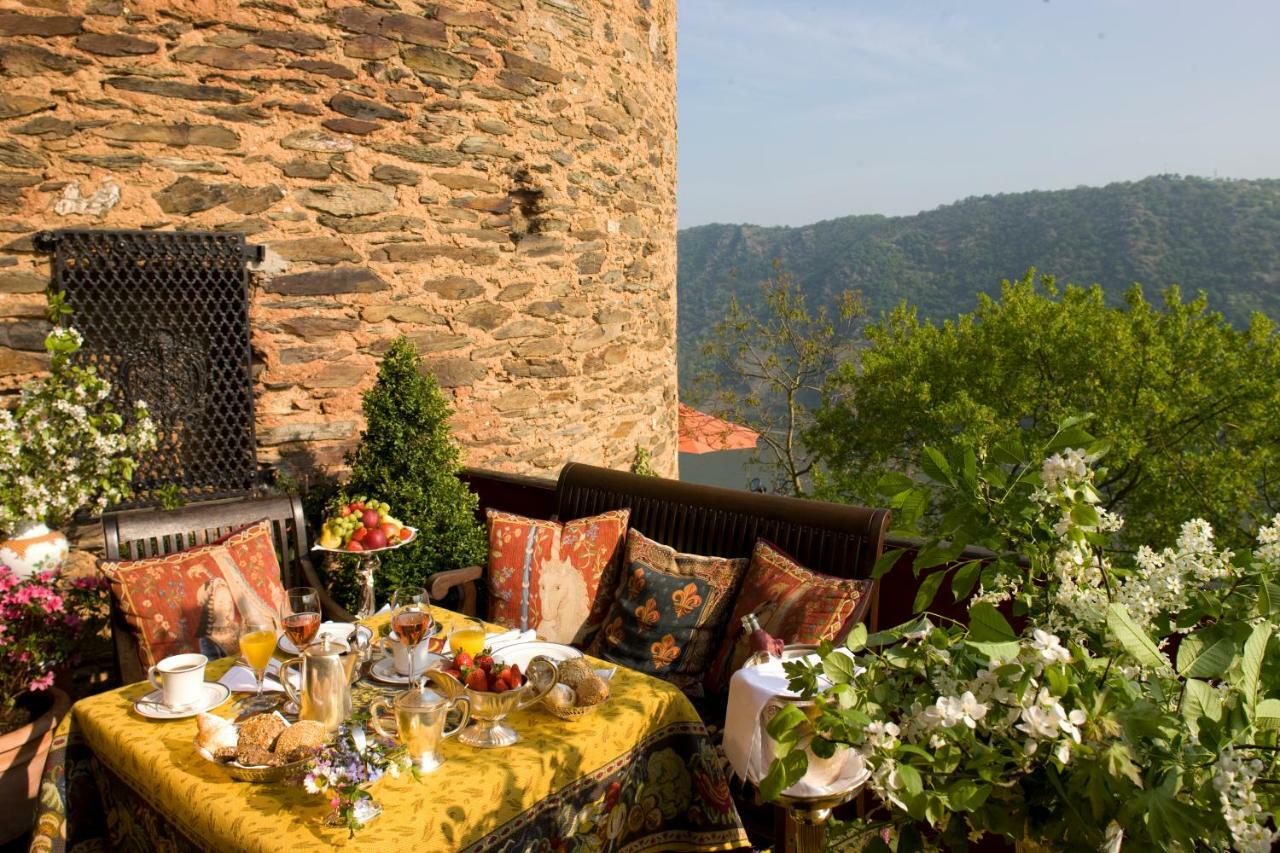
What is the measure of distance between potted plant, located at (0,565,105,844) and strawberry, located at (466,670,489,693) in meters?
1.76

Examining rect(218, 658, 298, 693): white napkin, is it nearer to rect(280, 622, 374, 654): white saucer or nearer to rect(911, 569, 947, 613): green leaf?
rect(280, 622, 374, 654): white saucer

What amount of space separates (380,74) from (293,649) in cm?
317

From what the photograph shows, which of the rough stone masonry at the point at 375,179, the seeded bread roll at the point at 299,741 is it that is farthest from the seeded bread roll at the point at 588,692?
the rough stone masonry at the point at 375,179

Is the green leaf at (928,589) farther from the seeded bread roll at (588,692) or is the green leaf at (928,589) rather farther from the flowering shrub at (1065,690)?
the seeded bread roll at (588,692)

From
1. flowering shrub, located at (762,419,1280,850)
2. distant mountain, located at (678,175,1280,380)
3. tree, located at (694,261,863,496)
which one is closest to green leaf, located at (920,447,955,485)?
flowering shrub, located at (762,419,1280,850)

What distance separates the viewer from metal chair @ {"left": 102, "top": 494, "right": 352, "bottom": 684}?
10.0ft

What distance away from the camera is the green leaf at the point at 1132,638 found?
805 millimetres

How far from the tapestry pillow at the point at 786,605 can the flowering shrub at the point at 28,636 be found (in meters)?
2.28

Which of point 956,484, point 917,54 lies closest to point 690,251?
point 917,54

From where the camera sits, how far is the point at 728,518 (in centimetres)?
348

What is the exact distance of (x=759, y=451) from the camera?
19891 millimetres

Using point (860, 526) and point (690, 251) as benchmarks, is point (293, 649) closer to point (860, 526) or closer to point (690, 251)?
point (860, 526)

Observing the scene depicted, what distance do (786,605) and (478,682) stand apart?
121cm

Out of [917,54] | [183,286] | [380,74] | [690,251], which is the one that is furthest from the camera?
[690,251]
